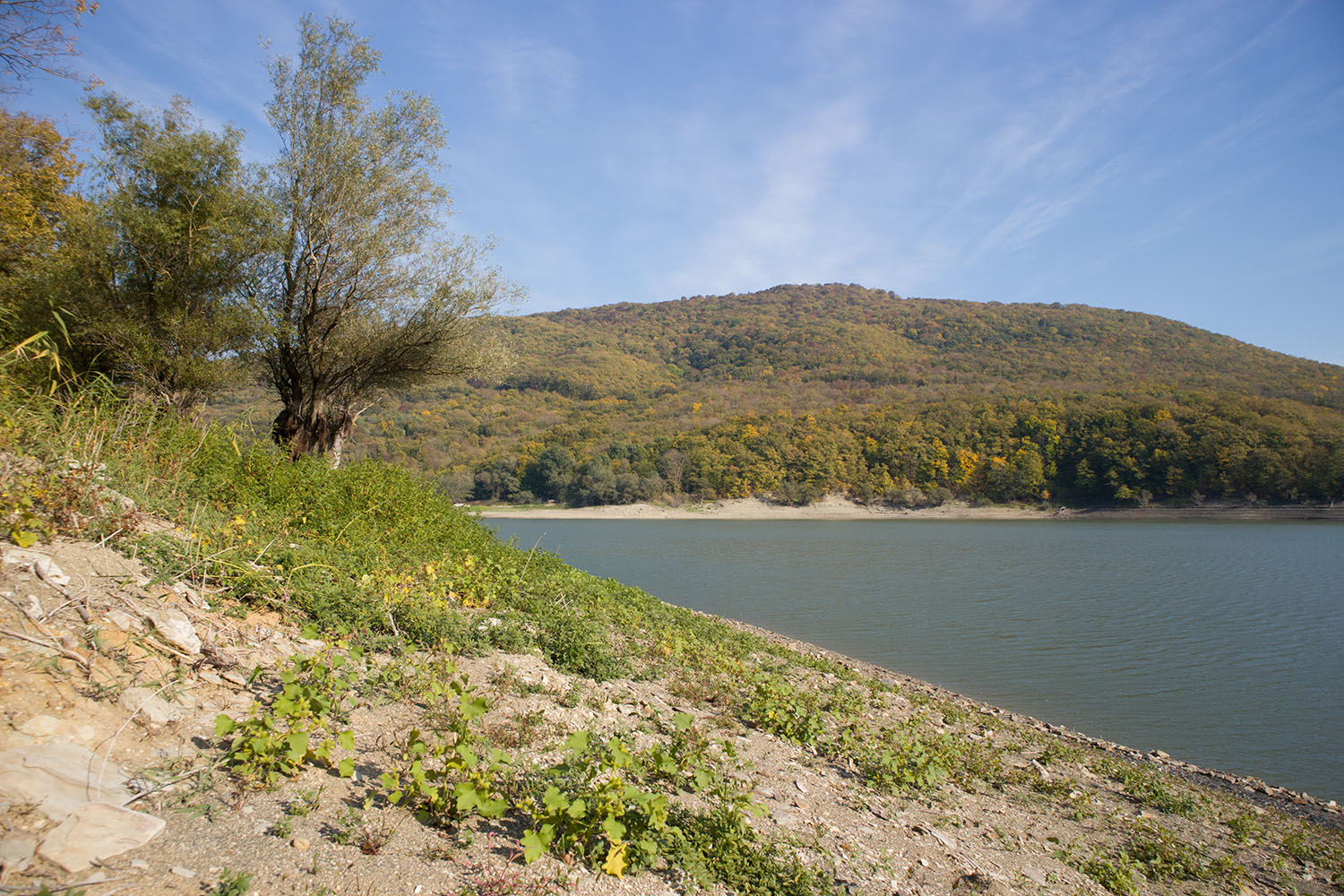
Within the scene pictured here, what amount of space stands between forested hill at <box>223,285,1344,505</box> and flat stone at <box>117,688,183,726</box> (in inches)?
499

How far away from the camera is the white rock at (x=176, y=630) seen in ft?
12.6

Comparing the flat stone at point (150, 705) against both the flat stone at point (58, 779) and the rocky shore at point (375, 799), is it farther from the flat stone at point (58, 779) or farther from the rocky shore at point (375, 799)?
the flat stone at point (58, 779)

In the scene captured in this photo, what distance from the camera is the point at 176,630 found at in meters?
3.90

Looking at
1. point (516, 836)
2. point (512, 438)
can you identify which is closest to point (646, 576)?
point (516, 836)

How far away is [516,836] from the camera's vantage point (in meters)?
3.33

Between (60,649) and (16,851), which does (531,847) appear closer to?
(16,851)

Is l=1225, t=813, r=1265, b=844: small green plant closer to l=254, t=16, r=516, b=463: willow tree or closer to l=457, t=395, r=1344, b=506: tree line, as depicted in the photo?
l=254, t=16, r=516, b=463: willow tree

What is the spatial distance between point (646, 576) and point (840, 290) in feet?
583

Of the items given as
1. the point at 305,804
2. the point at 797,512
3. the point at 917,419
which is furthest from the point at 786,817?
the point at 917,419

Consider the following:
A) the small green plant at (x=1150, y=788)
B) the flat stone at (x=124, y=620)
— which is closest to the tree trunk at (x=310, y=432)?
the flat stone at (x=124, y=620)

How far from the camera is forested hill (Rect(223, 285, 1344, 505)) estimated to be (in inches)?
2532

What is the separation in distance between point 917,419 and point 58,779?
87409 mm

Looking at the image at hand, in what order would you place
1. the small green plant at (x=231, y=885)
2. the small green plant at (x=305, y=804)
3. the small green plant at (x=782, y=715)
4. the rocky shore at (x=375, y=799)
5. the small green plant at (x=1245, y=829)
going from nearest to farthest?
the small green plant at (x=231, y=885), the rocky shore at (x=375, y=799), the small green plant at (x=305, y=804), the small green plant at (x=782, y=715), the small green plant at (x=1245, y=829)

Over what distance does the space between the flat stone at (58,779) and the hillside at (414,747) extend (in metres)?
0.01
